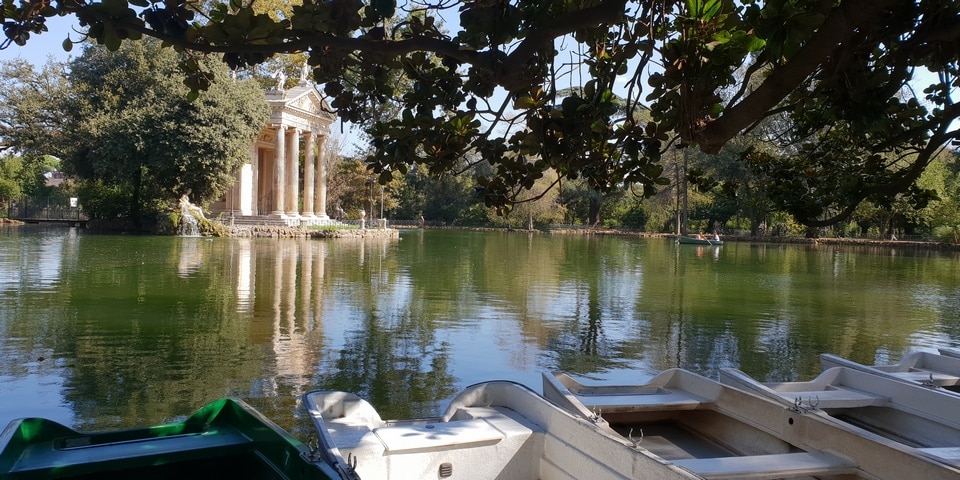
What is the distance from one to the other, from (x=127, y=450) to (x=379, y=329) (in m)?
7.23

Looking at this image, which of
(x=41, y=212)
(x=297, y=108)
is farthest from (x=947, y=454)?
(x=41, y=212)

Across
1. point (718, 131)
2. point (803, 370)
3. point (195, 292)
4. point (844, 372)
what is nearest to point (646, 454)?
point (718, 131)

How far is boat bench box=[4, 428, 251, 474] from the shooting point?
3.75 meters

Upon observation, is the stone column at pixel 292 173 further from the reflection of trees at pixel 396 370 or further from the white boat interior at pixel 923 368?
the white boat interior at pixel 923 368

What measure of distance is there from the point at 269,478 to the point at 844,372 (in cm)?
504

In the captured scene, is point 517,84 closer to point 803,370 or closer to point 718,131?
point 718,131

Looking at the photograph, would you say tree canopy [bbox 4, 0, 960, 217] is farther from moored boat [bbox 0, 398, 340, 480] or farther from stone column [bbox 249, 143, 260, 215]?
stone column [bbox 249, 143, 260, 215]

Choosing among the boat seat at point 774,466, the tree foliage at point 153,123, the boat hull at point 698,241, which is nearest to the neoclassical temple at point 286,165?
the tree foliage at point 153,123

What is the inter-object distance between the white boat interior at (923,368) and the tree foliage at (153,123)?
32492 mm

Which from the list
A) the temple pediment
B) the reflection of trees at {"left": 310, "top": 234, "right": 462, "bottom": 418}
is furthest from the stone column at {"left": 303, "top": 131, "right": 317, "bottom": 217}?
the reflection of trees at {"left": 310, "top": 234, "right": 462, "bottom": 418}

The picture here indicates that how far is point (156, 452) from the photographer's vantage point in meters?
3.96

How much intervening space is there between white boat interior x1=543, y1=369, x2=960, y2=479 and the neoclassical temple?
3722 cm

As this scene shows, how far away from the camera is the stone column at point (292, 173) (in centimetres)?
4431

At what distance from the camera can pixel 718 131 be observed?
426 centimetres
